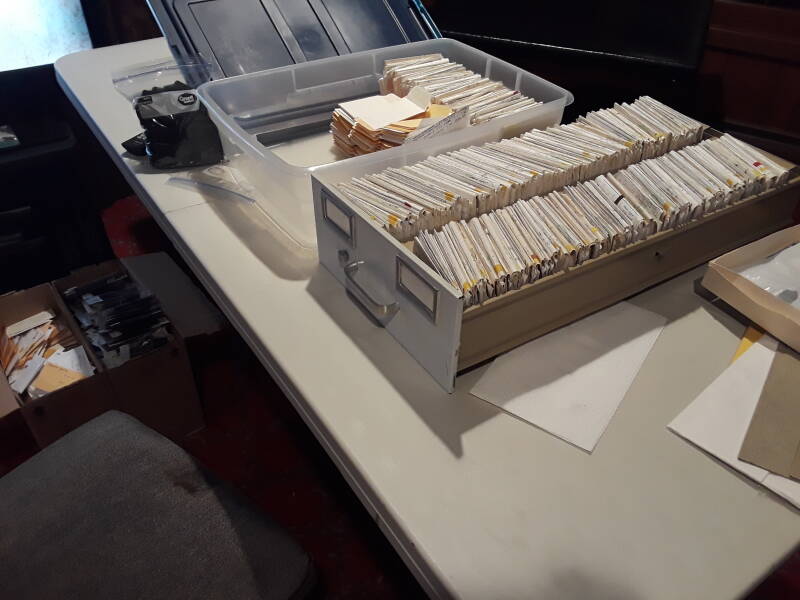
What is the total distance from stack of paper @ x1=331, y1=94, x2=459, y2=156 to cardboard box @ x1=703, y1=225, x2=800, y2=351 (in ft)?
1.56

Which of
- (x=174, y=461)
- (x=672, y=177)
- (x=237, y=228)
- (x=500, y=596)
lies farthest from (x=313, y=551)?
(x=672, y=177)

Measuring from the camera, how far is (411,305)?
2.36ft

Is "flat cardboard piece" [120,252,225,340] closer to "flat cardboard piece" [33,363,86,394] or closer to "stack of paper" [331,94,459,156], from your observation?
"flat cardboard piece" [33,363,86,394]

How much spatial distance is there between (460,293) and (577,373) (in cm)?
23

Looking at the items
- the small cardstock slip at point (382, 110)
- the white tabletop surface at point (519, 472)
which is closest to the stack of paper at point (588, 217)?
the white tabletop surface at point (519, 472)

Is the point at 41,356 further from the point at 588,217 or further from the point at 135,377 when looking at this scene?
the point at 588,217

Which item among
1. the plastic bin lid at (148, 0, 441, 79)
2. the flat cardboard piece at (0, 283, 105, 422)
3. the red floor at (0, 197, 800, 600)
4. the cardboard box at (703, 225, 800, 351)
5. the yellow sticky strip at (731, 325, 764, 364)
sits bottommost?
the red floor at (0, 197, 800, 600)

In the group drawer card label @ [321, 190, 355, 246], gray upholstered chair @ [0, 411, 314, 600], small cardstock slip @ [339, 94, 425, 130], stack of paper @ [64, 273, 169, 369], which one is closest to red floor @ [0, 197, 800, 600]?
stack of paper @ [64, 273, 169, 369]

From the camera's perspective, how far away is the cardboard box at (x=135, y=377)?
4.27 ft

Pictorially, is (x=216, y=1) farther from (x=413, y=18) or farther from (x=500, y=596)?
(x=500, y=596)

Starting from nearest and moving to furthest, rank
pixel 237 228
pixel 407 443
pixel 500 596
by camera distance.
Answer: pixel 500 596 → pixel 407 443 → pixel 237 228

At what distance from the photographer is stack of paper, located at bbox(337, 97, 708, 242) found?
2.57ft

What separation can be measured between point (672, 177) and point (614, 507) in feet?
1.61

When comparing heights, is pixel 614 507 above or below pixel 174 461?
above
